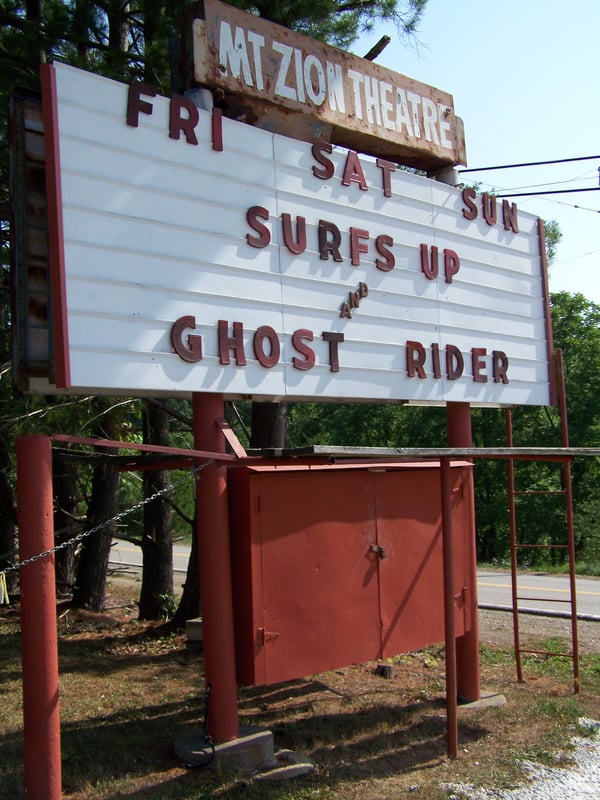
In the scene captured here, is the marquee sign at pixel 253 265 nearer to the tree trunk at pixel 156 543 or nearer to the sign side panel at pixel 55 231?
the sign side panel at pixel 55 231

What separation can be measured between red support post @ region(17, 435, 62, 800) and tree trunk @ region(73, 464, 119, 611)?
7923 mm

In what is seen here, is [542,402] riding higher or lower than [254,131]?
lower

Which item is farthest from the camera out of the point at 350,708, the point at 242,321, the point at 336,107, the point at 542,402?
the point at 542,402

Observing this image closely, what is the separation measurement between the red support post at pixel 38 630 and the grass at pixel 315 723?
0.84m

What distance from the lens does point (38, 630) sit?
4.72 m

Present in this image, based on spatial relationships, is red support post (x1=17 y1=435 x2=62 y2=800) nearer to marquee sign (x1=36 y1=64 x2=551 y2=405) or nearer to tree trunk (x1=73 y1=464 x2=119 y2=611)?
marquee sign (x1=36 y1=64 x2=551 y2=405)

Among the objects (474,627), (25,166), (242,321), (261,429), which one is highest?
(25,166)

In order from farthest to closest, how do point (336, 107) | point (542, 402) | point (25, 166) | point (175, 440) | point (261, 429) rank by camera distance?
point (175, 440) < point (261, 429) < point (542, 402) < point (336, 107) < point (25, 166)

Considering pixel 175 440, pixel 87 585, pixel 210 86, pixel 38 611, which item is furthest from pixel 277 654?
pixel 175 440

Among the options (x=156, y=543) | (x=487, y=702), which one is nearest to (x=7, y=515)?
(x=156, y=543)

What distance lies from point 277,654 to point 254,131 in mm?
3889

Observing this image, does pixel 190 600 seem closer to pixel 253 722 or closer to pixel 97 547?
pixel 97 547

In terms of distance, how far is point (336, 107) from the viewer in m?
7.00

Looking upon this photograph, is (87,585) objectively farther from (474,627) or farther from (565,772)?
(565,772)
